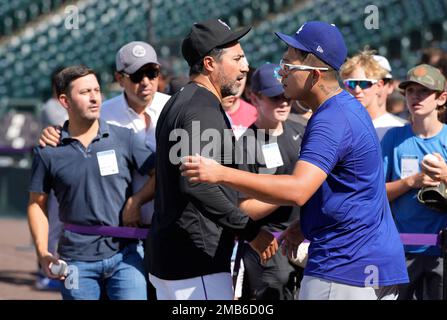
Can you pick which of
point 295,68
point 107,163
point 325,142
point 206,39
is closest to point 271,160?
point 107,163

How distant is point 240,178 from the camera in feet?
12.4

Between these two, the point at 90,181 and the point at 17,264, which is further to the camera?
the point at 17,264

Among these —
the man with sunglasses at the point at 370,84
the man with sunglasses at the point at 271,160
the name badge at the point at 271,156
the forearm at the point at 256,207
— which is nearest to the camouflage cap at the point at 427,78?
the man with sunglasses at the point at 370,84

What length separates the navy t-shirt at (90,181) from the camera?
5574 millimetres

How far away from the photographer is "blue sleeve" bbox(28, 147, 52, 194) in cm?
567

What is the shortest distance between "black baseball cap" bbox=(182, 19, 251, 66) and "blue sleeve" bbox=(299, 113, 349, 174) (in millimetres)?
795

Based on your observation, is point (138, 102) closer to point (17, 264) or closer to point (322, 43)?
point (322, 43)

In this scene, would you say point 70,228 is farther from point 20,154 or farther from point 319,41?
point 20,154

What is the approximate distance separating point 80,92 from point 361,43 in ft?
41.6

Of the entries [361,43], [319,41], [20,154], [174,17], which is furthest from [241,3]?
[319,41]

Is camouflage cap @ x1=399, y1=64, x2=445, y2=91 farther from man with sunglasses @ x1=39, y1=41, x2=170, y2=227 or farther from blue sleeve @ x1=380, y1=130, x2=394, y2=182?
man with sunglasses @ x1=39, y1=41, x2=170, y2=227

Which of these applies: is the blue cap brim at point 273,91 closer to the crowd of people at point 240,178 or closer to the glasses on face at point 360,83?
the crowd of people at point 240,178

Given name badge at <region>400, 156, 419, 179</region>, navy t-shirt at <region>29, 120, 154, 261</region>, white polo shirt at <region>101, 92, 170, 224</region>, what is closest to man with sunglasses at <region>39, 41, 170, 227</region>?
white polo shirt at <region>101, 92, 170, 224</region>

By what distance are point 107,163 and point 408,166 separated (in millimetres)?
1997
